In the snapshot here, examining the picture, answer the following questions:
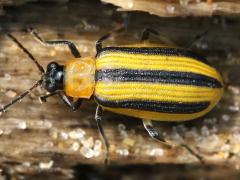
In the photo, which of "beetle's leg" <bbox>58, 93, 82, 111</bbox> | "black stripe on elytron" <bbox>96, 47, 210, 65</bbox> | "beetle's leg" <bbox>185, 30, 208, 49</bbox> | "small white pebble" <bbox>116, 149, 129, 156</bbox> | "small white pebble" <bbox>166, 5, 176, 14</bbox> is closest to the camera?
"black stripe on elytron" <bbox>96, 47, 210, 65</bbox>

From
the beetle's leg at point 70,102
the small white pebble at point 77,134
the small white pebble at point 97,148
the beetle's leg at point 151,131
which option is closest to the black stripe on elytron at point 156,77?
the beetle's leg at point 70,102

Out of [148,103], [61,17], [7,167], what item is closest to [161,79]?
[148,103]

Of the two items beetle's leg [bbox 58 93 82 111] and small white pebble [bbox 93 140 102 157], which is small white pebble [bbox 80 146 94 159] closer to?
small white pebble [bbox 93 140 102 157]

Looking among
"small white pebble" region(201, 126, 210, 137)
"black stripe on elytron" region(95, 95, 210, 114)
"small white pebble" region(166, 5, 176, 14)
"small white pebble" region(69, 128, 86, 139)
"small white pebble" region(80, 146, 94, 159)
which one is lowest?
"small white pebble" region(80, 146, 94, 159)

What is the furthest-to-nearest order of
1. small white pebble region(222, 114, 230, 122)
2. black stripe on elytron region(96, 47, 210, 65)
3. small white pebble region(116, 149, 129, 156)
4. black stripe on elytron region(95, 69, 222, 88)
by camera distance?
1. small white pebble region(222, 114, 230, 122)
2. small white pebble region(116, 149, 129, 156)
3. black stripe on elytron region(96, 47, 210, 65)
4. black stripe on elytron region(95, 69, 222, 88)

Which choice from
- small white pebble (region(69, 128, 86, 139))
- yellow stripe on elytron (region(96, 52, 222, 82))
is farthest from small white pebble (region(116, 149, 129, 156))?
yellow stripe on elytron (region(96, 52, 222, 82))

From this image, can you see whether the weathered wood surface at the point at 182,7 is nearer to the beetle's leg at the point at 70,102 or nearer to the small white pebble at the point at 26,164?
the beetle's leg at the point at 70,102
